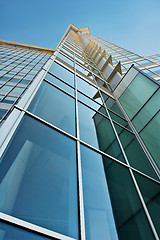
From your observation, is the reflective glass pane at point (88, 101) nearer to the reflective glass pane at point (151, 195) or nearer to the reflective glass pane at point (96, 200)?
the reflective glass pane at point (96, 200)

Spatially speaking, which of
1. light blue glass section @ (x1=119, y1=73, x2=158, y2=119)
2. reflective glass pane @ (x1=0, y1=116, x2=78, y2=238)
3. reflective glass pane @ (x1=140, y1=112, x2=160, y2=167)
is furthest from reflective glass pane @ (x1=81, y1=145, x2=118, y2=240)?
light blue glass section @ (x1=119, y1=73, x2=158, y2=119)

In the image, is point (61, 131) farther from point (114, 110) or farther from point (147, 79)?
point (147, 79)

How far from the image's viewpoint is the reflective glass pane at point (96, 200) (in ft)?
9.57

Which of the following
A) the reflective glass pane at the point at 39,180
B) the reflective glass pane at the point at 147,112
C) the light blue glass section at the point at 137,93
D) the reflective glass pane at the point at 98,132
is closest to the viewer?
the reflective glass pane at the point at 39,180

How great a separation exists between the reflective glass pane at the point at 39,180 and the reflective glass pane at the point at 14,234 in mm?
149

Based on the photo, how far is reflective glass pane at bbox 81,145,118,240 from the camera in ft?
9.57

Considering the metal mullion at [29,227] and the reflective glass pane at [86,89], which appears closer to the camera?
the metal mullion at [29,227]

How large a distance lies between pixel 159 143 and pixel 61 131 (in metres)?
4.50

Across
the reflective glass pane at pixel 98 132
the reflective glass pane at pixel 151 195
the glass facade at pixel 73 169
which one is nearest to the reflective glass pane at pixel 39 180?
the glass facade at pixel 73 169

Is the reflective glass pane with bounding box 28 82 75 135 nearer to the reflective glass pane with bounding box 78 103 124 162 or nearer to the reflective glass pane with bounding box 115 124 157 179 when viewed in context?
the reflective glass pane with bounding box 78 103 124 162

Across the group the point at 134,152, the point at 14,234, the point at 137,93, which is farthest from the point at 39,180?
the point at 137,93

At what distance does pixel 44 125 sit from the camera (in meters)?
4.02

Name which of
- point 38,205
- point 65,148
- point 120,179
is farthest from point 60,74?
point 38,205

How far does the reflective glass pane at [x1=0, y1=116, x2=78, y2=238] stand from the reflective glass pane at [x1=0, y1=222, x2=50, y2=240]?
0.15 meters
